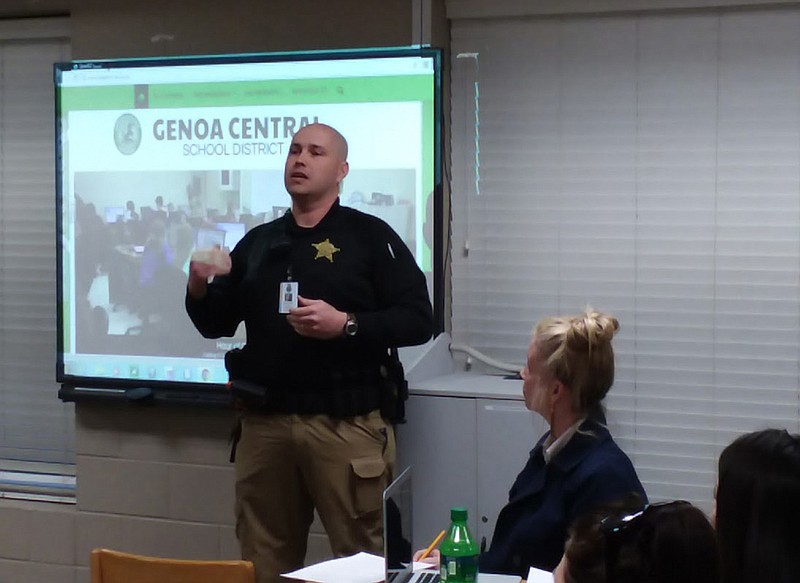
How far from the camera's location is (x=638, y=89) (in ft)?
11.6

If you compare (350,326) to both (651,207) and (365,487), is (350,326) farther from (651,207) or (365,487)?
(651,207)

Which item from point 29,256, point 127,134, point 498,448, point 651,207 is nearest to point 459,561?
point 498,448

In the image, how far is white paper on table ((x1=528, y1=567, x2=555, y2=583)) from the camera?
1.93 meters

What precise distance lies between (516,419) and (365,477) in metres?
0.58

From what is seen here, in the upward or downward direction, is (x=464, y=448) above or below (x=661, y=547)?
below

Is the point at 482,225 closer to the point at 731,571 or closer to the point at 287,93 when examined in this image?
the point at 287,93

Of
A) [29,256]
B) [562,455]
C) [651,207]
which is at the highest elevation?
[651,207]

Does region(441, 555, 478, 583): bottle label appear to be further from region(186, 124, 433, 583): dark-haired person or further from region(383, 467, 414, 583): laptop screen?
region(186, 124, 433, 583): dark-haired person

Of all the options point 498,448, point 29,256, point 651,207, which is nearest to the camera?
point 498,448

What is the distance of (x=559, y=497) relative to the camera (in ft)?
7.21

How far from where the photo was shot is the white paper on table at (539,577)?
6.33ft

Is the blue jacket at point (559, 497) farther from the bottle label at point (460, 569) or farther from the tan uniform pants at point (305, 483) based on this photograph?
the tan uniform pants at point (305, 483)

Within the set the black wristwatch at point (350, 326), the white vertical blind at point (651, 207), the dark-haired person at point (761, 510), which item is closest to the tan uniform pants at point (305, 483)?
the black wristwatch at point (350, 326)

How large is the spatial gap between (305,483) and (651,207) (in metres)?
1.51
